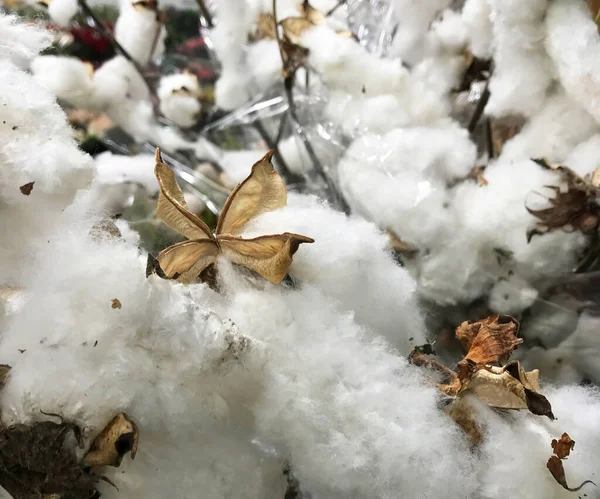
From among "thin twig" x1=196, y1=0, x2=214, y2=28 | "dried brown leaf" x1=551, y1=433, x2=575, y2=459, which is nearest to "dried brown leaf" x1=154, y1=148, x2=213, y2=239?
"dried brown leaf" x1=551, y1=433, x2=575, y2=459

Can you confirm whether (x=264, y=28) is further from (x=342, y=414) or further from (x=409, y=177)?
(x=342, y=414)

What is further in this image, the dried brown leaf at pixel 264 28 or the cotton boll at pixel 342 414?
the dried brown leaf at pixel 264 28

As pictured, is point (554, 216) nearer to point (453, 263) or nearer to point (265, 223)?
point (453, 263)

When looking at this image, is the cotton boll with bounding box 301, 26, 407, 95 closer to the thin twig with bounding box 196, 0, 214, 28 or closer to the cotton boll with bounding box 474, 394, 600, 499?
the thin twig with bounding box 196, 0, 214, 28

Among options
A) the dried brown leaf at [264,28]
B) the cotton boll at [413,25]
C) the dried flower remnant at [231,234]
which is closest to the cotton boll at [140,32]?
the dried brown leaf at [264,28]

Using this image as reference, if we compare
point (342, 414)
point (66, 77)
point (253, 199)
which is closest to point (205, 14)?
point (66, 77)

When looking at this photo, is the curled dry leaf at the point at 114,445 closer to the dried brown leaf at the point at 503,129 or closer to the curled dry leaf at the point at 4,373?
the curled dry leaf at the point at 4,373
